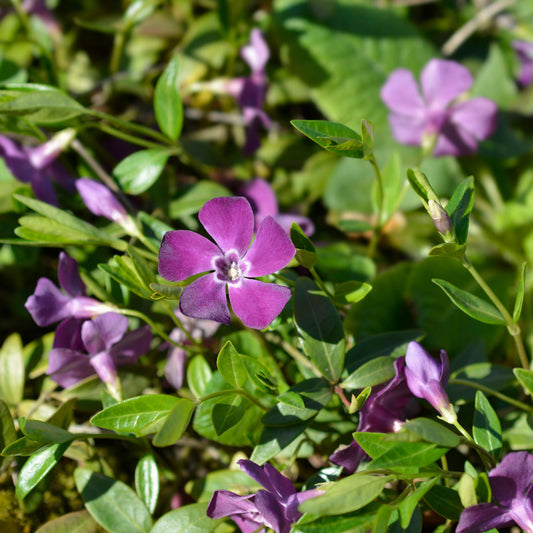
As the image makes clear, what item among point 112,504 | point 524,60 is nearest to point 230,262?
point 112,504

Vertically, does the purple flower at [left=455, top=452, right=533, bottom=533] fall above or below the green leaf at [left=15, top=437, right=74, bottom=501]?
below

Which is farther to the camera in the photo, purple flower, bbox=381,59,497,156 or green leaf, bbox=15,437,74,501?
purple flower, bbox=381,59,497,156

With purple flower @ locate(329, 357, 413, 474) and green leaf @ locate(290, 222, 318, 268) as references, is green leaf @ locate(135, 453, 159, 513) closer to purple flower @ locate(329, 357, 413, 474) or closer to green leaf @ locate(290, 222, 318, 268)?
purple flower @ locate(329, 357, 413, 474)

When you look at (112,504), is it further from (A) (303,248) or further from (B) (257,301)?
(A) (303,248)

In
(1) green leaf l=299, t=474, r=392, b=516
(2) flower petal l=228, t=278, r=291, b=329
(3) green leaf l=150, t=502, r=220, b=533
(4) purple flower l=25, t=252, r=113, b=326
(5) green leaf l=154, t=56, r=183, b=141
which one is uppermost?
(5) green leaf l=154, t=56, r=183, b=141

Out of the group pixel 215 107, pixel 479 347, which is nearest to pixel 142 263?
pixel 479 347

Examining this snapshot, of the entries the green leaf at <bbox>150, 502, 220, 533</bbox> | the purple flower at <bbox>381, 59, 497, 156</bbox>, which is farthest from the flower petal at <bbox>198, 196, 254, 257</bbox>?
the purple flower at <bbox>381, 59, 497, 156</bbox>
